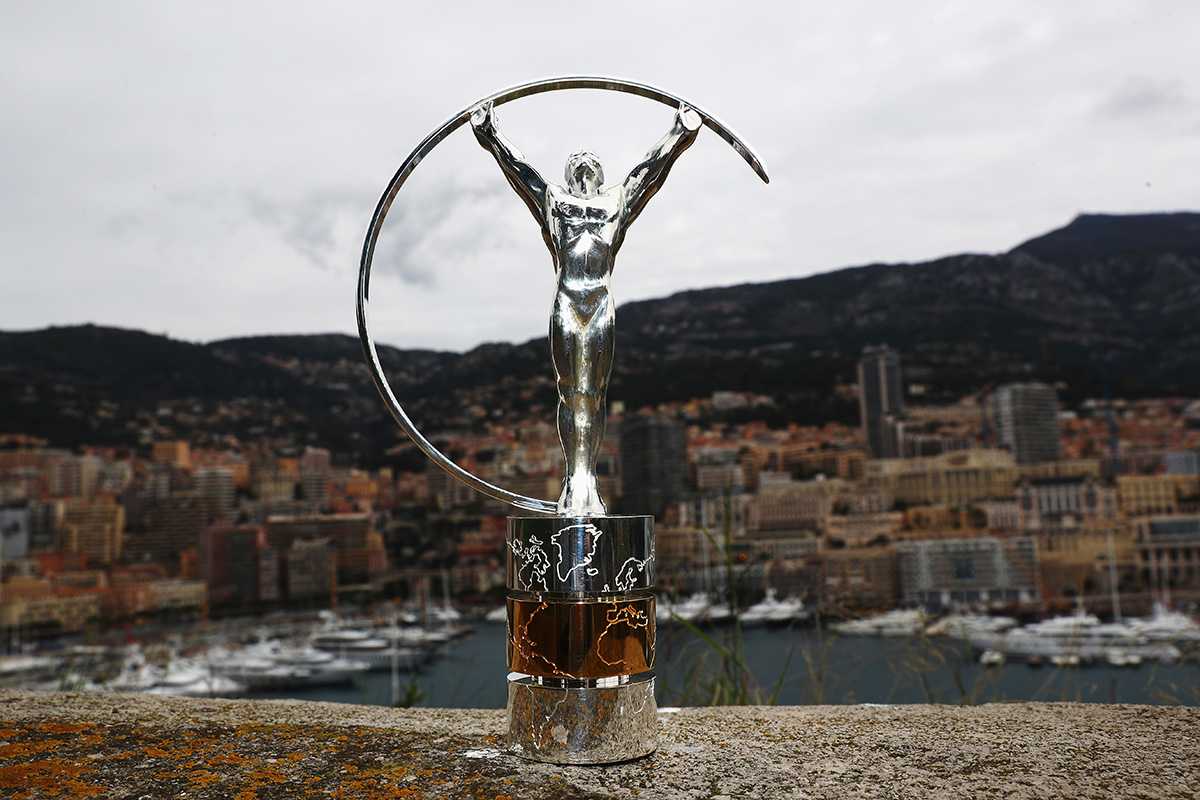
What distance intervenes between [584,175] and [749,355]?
51.4ft

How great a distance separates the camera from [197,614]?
584 inches

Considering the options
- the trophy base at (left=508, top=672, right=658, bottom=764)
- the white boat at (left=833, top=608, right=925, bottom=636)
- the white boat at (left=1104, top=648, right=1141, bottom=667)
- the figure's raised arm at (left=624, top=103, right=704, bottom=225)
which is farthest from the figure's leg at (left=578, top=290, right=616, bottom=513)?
the white boat at (left=1104, top=648, right=1141, bottom=667)

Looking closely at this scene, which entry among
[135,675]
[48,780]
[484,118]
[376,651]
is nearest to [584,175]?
[484,118]

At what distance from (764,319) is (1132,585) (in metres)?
7.65

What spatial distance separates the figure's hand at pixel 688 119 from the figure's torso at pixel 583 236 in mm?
274

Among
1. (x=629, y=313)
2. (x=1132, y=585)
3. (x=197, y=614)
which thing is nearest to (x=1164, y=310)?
(x=1132, y=585)

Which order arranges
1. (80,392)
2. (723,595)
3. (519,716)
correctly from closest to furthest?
(519,716)
(723,595)
(80,392)

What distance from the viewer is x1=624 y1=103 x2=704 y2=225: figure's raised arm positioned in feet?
8.75

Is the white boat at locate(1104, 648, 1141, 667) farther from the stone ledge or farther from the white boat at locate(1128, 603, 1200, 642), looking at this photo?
the stone ledge

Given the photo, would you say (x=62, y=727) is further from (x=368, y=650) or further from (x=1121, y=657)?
(x=368, y=650)

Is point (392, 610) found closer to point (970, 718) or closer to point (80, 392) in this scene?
point (80, 392)

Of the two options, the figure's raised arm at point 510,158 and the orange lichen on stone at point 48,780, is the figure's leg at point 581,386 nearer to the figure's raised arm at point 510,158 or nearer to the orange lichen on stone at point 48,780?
the figure's raised arm at point 510,158

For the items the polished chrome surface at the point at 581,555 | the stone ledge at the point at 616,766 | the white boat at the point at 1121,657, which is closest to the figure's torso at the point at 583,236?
the polished chrome surface at the point at 581,555

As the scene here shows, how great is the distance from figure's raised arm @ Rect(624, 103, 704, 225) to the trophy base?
1270 mm
